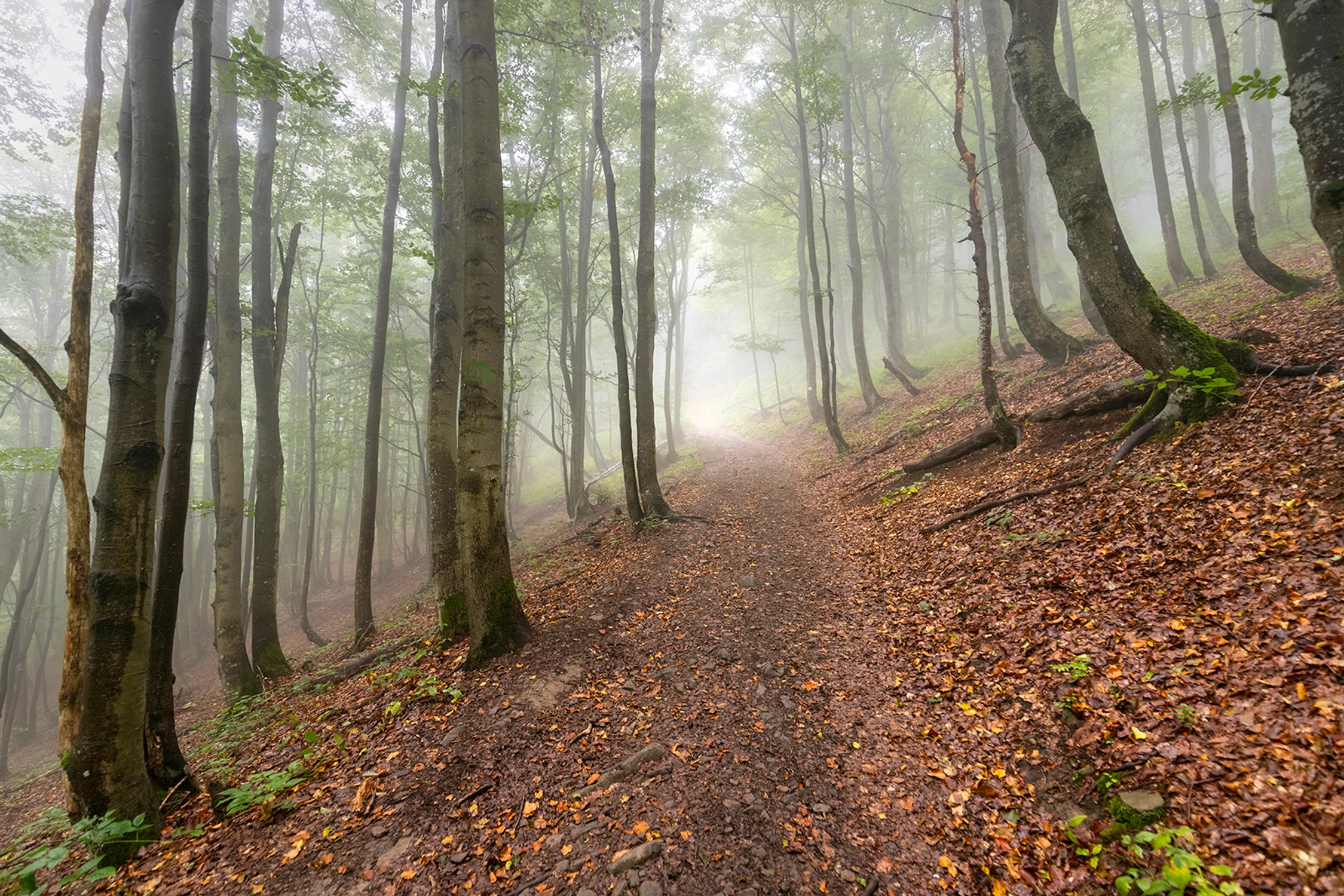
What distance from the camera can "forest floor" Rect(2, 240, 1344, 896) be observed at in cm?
273

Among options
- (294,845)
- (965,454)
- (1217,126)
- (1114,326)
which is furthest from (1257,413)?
(1217,126)

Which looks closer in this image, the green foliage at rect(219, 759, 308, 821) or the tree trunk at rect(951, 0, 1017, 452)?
the green foliage at rect(219, 759, 308, 821)

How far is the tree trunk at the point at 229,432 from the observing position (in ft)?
25.9

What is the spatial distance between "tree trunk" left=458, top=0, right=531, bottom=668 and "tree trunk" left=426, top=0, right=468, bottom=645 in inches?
63.9

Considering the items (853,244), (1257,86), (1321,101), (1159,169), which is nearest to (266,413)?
(1257,86)

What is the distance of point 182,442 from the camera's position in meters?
4.31

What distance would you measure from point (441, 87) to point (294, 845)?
365 inches

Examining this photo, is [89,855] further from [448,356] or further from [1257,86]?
[1257,86]

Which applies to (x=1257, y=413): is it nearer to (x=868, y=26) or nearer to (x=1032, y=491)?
(x=1032, y=491)

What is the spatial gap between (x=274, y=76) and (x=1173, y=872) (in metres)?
9.65

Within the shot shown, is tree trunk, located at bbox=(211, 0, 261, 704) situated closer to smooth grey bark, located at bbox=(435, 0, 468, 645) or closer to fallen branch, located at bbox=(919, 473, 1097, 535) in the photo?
smooth grey bark, located at bbox=(435, 0, 468, 645)

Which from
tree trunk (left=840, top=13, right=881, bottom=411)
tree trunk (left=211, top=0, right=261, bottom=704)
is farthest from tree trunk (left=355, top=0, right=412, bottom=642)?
tree trunk (left=840, top=13, right=881, bottom=411)

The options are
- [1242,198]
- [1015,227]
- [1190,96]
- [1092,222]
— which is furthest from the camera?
[1015,227]

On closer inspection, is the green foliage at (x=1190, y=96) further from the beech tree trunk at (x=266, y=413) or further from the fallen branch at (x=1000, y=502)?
the beech tree trunk at (x=266, y=413)
